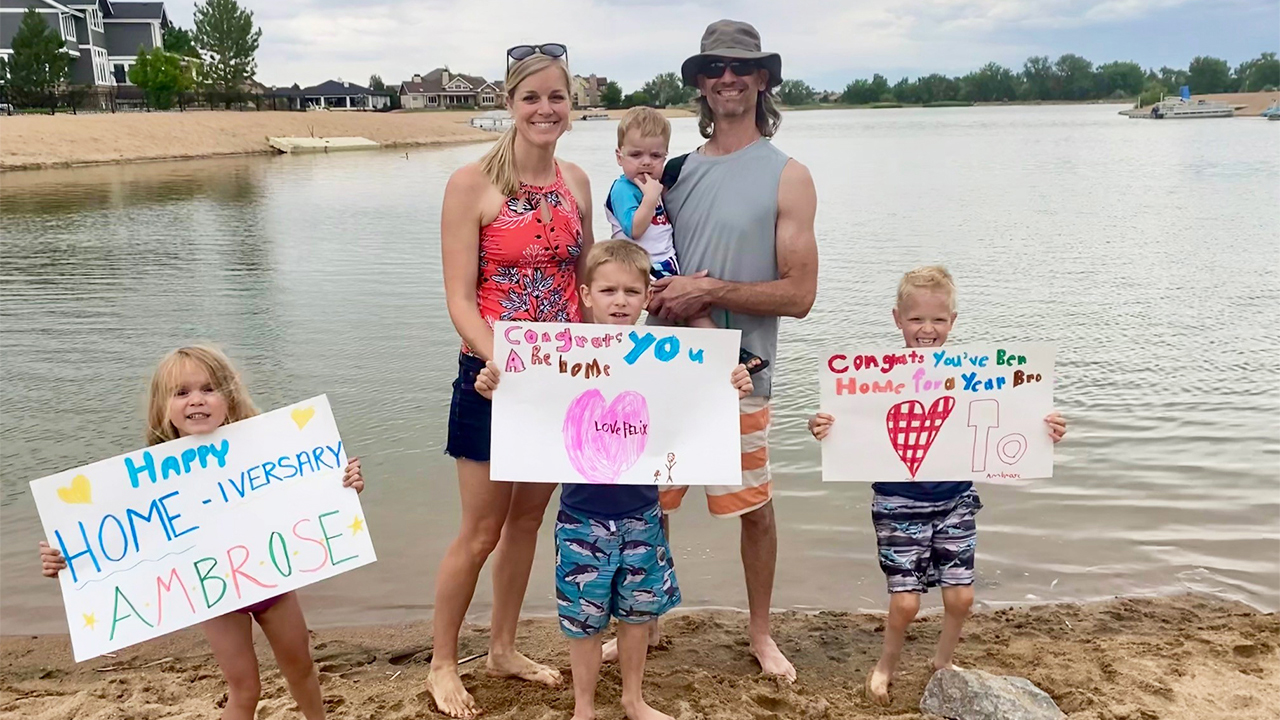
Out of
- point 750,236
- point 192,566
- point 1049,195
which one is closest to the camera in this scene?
point 192,566

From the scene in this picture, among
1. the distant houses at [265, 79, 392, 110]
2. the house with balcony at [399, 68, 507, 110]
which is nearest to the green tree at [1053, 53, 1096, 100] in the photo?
the house with balcony at [399, 68, 507, 110]

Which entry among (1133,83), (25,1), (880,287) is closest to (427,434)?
(880,287)

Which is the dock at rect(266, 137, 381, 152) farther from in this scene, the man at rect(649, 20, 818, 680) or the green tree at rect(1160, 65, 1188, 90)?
the green tree at rect(1160, 65, 1188, 90)

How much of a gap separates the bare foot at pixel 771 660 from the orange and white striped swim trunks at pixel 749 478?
0.61 m

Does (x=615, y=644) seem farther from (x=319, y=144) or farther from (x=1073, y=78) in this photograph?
(x=1073, y=78)

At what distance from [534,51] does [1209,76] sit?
149 meters

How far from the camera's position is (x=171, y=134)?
48344 mm

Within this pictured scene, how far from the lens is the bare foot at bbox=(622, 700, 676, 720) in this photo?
327cm

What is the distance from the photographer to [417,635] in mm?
4297

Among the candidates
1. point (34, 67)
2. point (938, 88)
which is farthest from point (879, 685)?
point (938, 88)

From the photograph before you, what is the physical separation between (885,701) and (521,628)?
171 cm

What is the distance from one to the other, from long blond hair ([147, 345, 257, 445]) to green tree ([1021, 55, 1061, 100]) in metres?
150

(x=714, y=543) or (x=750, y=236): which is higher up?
(x=750, y=236)

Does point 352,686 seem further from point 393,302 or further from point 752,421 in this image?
point 393,302
